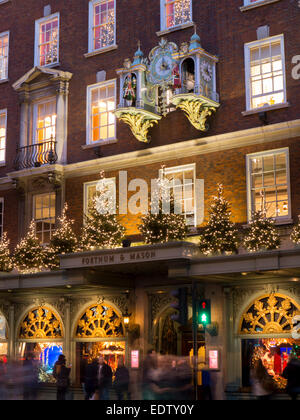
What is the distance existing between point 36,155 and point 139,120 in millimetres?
4857

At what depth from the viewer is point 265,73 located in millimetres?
20922

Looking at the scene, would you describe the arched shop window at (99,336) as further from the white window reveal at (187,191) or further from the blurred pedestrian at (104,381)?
the white window reveal at (187,191)

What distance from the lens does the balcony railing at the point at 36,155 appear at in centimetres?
2470

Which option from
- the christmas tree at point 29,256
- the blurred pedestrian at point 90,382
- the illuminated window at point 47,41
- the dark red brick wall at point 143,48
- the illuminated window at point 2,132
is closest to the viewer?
the blurred pedestrian at point 90,382

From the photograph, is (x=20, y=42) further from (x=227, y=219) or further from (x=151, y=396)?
(x=151, y=396)

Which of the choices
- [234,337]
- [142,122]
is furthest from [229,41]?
[234,337]

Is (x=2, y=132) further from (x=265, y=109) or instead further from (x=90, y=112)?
(x=265, y=109)

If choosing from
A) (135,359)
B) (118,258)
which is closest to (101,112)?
(118,258)

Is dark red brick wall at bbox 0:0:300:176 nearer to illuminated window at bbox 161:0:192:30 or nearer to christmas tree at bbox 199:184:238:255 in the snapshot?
illuminated window at bbox 161:0:192:30

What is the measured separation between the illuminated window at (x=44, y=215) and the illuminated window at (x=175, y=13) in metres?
7.19

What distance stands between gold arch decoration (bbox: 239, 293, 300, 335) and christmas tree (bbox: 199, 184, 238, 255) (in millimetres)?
1719

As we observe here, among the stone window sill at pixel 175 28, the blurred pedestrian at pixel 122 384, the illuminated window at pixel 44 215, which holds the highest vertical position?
the stone window sill at pixel 175 28

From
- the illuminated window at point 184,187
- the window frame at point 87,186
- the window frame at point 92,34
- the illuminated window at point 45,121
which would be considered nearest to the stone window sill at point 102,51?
the window frame at point 92,34

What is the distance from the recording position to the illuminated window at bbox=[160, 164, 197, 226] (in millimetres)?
21609
